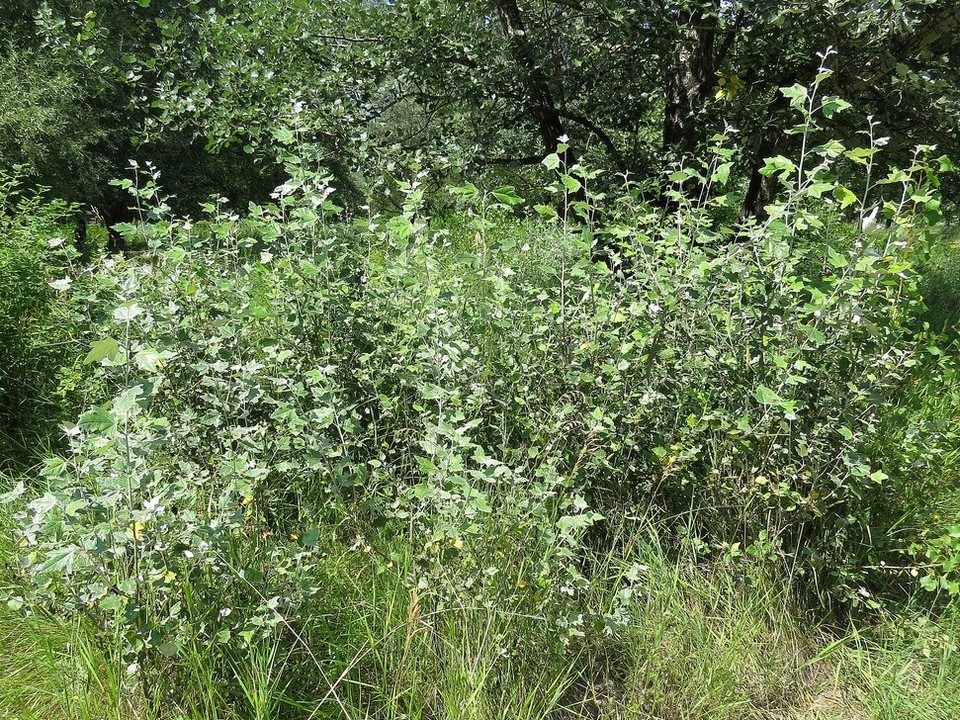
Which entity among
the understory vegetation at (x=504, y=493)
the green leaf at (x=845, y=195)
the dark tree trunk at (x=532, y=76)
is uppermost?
the dark tree trunk at (x=532, y=76)

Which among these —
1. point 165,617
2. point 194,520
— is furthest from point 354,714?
point 194,520

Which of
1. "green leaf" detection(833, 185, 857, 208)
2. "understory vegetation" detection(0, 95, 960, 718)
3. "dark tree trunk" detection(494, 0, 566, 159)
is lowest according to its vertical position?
"understory vegetation" detection(0, 95, 960, 718)

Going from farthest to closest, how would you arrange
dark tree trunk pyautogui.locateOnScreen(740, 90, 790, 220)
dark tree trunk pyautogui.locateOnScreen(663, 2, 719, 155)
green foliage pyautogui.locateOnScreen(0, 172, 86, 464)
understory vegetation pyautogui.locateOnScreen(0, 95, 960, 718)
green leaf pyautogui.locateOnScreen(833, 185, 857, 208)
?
1. dark tree trunk pyautogui.locateOnScreen(663, 2, 719, 155)
2. dark tree trunk pyautogui.locateOnScreen(740, 90, 790, 220)
3. green foliage pyautogui.locateOnScreen(0, 172, 86, 464)
4. green leaf pyautogui.locateOnScreen(833, 185, 857, 208)
5. understory vegetation pyautogui.locateOnScreen(0, 95, 960, 718)

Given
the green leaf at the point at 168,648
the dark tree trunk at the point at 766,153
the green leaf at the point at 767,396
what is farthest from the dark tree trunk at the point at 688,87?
the green leaf at the point at 168,648

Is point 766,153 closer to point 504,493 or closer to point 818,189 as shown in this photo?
point 818,189

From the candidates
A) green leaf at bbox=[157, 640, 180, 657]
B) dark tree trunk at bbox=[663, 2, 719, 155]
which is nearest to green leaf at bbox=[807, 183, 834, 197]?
green leaf at bbox=[157, 640, 180, 657]

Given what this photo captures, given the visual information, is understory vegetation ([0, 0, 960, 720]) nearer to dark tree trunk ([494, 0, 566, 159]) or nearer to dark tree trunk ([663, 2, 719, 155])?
dark tree trunk ([663, 2, 719, 155])

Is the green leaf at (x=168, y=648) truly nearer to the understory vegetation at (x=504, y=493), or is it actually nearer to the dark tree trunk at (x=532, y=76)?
the understory vegetation at (x=504, y=493)

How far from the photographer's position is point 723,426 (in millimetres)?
2480

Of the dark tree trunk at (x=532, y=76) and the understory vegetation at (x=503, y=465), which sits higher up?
the dark tree trunk at (x=532, y=76)

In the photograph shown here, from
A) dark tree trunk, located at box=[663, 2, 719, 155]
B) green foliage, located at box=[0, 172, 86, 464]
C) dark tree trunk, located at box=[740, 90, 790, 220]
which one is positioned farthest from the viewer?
dark tree trunk, located at box=[663, 2, 719, 155]

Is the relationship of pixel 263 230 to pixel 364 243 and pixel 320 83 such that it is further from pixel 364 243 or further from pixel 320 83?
pixel 320 83

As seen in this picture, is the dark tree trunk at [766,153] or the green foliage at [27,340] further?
the dark tree trunk at [766,153]

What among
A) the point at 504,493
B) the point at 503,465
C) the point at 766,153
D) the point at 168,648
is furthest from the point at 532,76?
the point at 168,648
